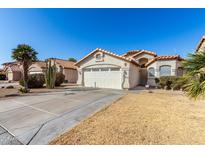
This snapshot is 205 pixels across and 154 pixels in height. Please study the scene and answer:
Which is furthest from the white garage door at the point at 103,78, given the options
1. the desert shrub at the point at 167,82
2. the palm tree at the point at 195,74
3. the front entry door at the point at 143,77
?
the palm tree at the point at 195,74

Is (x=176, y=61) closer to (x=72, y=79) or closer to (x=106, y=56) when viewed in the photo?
(x=106, y=56)

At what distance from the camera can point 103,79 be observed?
49.6ft

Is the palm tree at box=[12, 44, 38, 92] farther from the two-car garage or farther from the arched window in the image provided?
the arched window

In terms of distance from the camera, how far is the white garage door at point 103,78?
14.2 metres

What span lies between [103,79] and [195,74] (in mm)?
11525

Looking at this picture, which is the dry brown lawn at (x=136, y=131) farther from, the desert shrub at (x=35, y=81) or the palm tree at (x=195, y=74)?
the desert shrub at (x=35, y=81)

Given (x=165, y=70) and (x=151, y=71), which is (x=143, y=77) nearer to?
(x=151, y=71)

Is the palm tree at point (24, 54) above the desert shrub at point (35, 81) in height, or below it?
above

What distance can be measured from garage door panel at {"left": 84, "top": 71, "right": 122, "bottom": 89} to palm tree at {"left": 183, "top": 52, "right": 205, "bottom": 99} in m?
9.93

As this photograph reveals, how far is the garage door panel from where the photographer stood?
14.2 meters

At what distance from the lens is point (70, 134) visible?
3.47m

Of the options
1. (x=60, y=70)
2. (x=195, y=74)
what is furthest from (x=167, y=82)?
(x=60, y=70)
